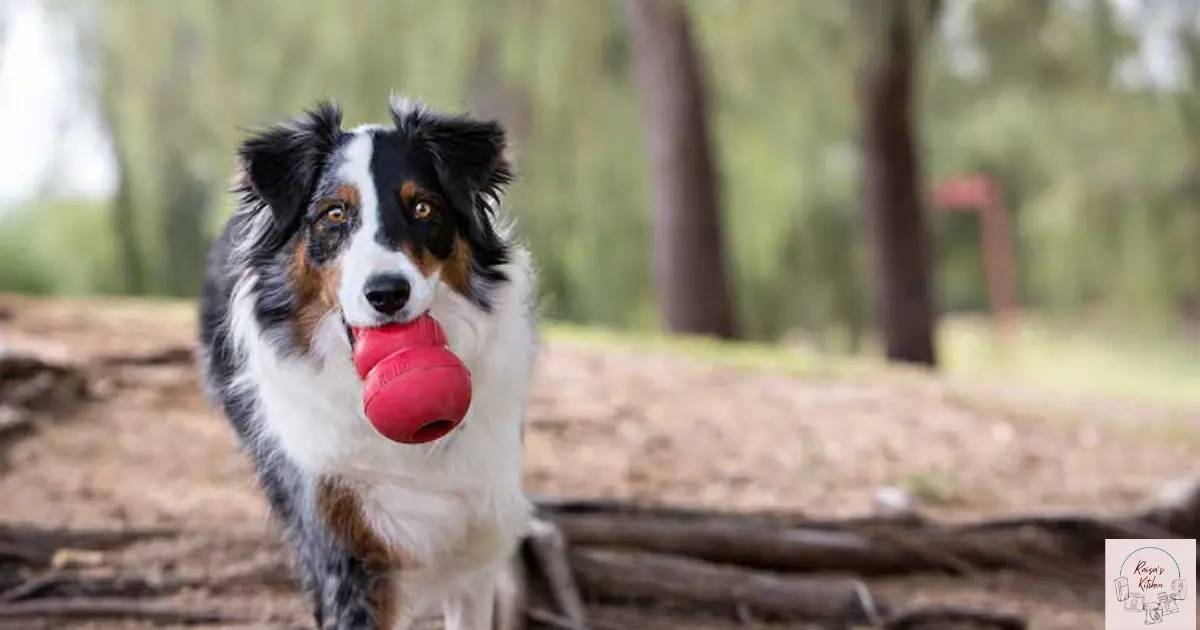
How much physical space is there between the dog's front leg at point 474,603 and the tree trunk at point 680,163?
5851 mm

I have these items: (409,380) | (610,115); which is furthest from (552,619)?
(610,115)

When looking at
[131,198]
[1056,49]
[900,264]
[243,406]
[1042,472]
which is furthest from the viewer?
[1056,49]

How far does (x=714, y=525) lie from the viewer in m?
3.84

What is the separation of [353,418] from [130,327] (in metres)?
4.77

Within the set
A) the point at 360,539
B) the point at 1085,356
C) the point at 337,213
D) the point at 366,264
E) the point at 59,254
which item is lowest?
the point at 360,539

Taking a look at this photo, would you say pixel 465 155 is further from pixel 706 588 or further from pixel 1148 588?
pixel 1148 588

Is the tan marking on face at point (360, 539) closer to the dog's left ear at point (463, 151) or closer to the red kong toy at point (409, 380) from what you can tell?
the red kong toy at point (409, 380)

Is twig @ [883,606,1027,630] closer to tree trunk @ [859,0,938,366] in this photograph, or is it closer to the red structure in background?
tree trunk @ [859,0,938,366]

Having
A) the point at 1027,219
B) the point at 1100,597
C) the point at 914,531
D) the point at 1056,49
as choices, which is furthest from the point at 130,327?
the point at 1027,219

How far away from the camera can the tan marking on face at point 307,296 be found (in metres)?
2.41

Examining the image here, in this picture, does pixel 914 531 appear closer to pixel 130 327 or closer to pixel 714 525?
pixel 714 525

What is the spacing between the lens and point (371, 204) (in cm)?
232

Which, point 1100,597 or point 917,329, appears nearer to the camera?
point 1100,597

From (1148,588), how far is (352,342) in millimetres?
2131
